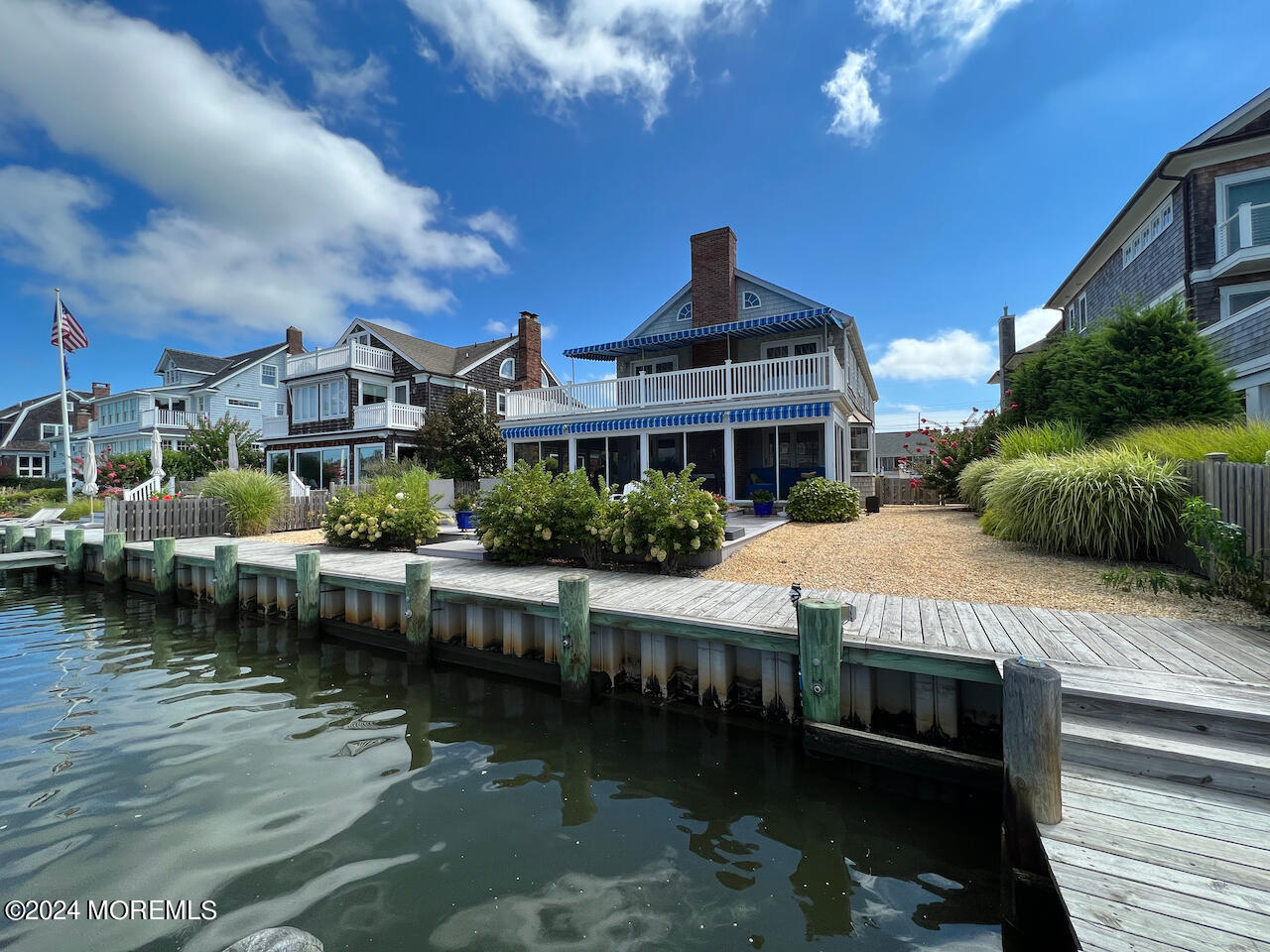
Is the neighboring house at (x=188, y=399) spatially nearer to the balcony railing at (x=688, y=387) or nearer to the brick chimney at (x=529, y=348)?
the brick chimney at (x=529, y=348)

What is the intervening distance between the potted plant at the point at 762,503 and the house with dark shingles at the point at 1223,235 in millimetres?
8265

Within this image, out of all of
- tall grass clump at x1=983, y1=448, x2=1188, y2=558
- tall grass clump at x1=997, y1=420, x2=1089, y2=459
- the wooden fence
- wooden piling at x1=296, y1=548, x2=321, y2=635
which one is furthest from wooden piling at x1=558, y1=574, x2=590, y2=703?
the wooden fence

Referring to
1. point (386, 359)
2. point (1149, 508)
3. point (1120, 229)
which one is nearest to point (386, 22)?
point (1149, 508)

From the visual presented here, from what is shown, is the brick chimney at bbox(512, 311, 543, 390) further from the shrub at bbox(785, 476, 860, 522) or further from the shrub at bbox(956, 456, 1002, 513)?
the shrub at bbox(956, 456, 1002, 513)

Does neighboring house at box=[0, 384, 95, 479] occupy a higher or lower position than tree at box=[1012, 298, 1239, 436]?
higher

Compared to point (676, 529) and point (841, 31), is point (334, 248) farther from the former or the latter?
point (676, 529)

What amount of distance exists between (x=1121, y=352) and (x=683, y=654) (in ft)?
34.6

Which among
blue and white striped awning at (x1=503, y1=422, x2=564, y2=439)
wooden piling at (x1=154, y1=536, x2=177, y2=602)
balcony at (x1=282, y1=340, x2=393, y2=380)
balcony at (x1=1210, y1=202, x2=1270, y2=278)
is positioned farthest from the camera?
balcony at (x1=282, y1=340, x2=393, y2=380)

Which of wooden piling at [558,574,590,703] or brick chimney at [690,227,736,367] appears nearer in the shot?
wooden piling at [558,574,590,703]

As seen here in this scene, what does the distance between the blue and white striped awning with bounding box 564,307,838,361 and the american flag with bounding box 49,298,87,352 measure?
19.5 meters

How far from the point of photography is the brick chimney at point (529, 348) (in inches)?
1126

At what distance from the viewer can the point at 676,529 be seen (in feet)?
24.6

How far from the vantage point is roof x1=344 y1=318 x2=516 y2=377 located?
26.8m

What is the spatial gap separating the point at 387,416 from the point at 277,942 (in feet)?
81.6
